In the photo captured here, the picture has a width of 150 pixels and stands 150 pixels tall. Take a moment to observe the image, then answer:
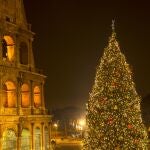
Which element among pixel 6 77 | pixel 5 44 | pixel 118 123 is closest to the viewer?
pixel 118 123

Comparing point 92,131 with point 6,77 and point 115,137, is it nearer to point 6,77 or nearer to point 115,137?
point 115,137

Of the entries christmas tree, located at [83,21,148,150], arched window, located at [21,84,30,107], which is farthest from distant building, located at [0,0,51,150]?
christmas tree, located at [83,21,148,150]

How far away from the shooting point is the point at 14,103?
95.2 feet

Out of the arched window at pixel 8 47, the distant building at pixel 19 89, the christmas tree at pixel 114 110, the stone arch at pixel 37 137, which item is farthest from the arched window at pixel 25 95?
the christmas tree at pixel 114 110

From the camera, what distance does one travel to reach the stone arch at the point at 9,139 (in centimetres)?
2729

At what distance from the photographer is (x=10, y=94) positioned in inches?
1149

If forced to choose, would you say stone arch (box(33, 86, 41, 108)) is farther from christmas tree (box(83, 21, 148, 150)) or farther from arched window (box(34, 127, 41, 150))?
christmas tree (box(83, 21, 148, 150))

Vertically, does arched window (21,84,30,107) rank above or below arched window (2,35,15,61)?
below

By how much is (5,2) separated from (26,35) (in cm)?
286

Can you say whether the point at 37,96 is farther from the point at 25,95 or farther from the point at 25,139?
the point at 25,139

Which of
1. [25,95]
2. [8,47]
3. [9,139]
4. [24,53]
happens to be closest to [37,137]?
[25,95]

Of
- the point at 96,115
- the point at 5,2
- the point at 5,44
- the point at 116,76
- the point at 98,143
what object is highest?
the point at 5,2

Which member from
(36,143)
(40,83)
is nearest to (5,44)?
(40,83)

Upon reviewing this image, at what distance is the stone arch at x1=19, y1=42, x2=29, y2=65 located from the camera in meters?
31.1
